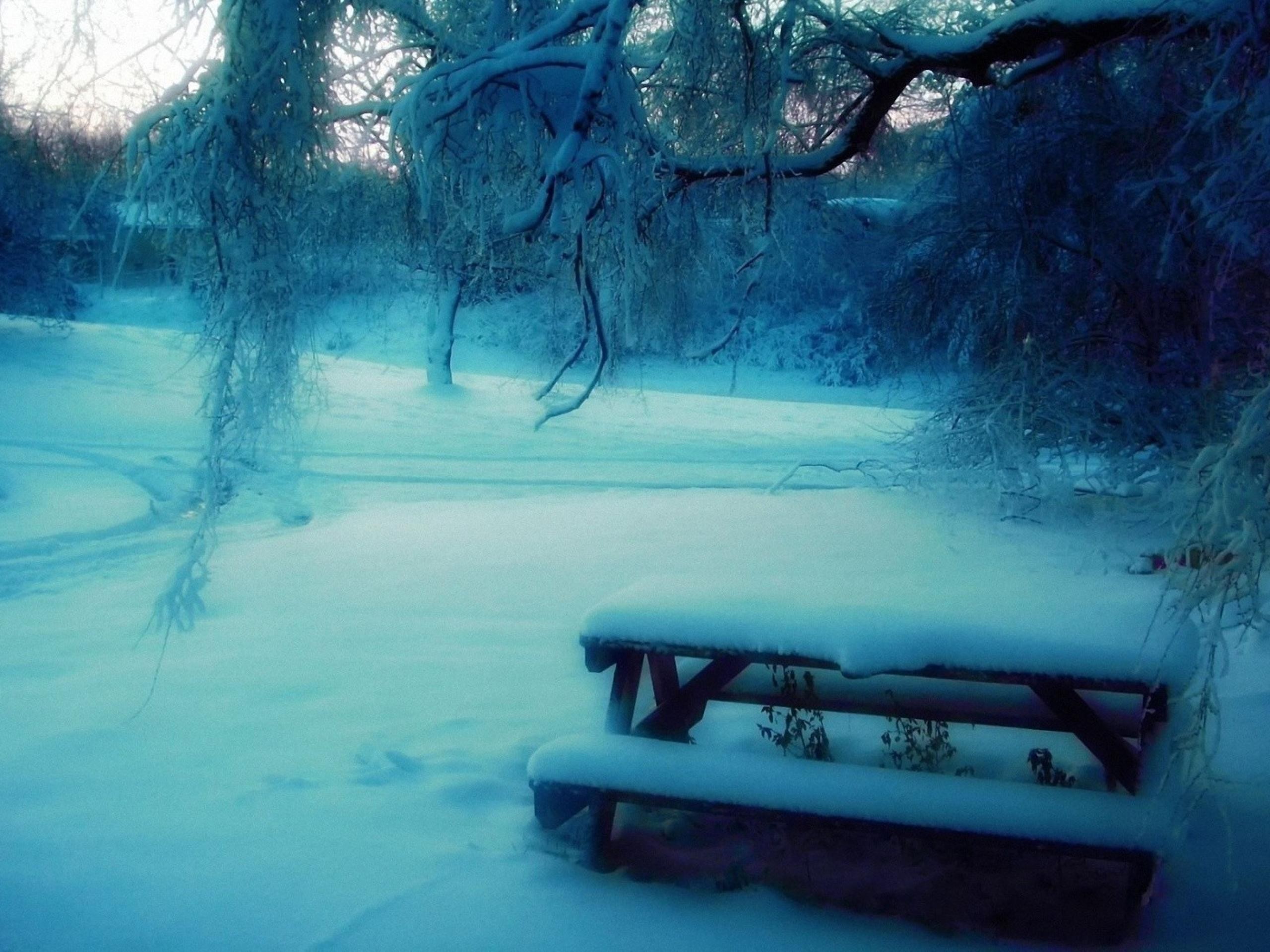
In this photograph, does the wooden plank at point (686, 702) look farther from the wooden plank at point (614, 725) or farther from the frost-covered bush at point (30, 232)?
the frost-covered bush at point (30, 232)

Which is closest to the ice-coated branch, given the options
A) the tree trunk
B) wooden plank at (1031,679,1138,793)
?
wooden plank at (1031,679,1138,793)

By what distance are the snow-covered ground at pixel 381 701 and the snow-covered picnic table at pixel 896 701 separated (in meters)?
0.34

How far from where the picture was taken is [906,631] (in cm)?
288

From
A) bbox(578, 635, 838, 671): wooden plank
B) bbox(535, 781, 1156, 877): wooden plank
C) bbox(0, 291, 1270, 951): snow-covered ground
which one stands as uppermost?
bbox(578, 635, 838, 671): wooden plank

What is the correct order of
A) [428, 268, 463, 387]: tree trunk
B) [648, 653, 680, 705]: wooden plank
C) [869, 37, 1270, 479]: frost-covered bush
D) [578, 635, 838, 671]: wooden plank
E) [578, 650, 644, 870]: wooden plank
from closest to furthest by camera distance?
1. [578, 635, 838, 671]: wooden plank
2. [578, 650, 644, 870]: wooden plank
3. [648, 653, 680, 705]: wooden plank
4. [869, 37, 1270, 479]: frost-covered bush
5. [428, 268, 463, 387]: tree trunk

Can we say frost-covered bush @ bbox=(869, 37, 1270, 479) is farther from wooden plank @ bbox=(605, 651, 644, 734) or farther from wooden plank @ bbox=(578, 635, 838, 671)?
wooden plank @ bbox=(605, 651, 644, 734)

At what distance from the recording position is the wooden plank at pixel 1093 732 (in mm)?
3039

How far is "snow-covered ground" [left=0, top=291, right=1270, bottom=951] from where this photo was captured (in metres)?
2.92

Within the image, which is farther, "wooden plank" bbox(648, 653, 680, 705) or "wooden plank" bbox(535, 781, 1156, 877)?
"wooden plank" bbox(648, 653, 680, 705)

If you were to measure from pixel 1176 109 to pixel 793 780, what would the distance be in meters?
3.46

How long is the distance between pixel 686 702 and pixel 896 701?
2.28 ft

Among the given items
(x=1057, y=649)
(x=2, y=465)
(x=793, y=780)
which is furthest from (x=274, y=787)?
(x=2, y=465)

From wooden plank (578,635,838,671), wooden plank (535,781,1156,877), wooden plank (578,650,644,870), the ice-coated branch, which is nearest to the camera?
wooden plank (535,781,1156,877)

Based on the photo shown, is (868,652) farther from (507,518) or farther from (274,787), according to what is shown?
(507,518)
